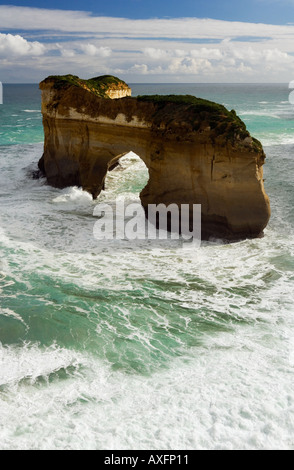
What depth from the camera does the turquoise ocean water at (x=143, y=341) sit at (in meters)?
7.18

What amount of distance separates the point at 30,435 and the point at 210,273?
696 cm

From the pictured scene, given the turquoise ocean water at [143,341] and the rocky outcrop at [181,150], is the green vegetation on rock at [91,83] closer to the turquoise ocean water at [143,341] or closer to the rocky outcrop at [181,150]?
the rocky outcrop at [181,150]

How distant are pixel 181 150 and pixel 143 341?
317 inches

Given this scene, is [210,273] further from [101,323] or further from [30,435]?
[30,435]

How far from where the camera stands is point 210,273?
12516 millimetres
